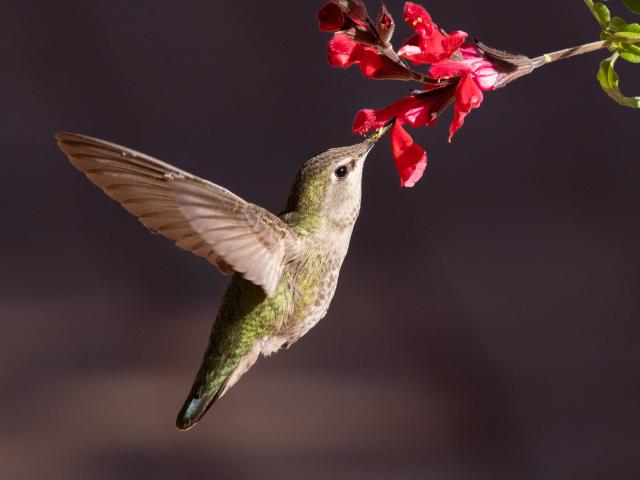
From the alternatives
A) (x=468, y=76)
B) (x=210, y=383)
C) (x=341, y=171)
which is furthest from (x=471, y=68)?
(x=210, y=383)

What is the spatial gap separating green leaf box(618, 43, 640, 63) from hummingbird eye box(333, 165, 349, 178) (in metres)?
0.19

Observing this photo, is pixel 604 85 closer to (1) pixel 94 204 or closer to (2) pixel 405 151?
(2) pixel 405 151

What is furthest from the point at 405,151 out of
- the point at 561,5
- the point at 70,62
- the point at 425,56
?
the point at 70,62

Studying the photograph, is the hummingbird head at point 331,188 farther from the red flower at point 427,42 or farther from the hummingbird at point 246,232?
the red flower at point 427,42

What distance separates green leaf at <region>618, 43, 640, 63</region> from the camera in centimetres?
53

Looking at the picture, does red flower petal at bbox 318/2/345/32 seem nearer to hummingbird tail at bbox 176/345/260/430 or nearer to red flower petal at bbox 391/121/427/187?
red flower petal at bbox 391/121/427/187

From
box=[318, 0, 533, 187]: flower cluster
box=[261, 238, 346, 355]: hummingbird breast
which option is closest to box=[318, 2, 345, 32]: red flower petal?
box=[318, 0, 533, 187]: flower cluster

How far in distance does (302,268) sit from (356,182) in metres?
0.08

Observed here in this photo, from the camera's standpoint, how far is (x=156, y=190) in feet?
1.79

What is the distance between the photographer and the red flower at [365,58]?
49cm

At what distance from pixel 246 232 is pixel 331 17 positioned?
0.55 feet

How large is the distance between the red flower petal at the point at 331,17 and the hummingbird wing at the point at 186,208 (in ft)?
0.40

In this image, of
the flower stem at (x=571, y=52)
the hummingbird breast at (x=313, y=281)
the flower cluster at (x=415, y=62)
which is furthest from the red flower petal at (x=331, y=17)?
the hummingbird breast at (x=313, y=281)

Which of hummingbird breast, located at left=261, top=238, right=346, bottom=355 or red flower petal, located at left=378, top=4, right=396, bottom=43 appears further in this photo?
hummingbird breast, located at left=261, top=238, right=346, bottom=355
